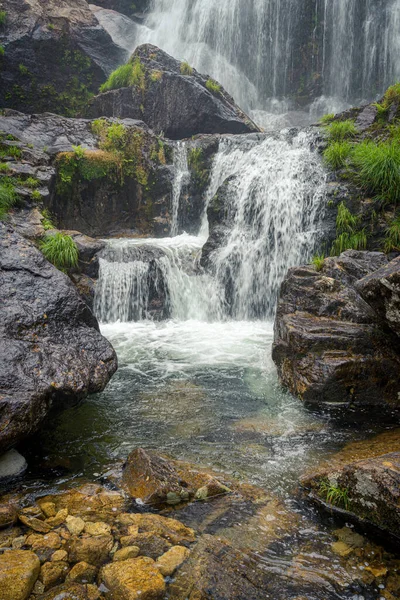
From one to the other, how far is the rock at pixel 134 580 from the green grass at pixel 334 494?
1.46 metres

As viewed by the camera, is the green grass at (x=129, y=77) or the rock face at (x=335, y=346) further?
the green grass at (x=129, y=77)

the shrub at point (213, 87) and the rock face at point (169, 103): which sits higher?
the shrub at point (213, 87)

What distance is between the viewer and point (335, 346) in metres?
5.33

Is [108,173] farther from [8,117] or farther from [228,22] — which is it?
[228,22]

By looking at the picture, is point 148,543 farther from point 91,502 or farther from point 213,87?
point 213,87

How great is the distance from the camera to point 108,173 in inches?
477

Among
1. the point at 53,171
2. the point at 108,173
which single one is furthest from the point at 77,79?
the point at 53,171

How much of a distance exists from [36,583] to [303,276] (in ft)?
17.6

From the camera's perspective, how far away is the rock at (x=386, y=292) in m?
4.34

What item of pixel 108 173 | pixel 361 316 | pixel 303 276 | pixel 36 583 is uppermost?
pixel 108 173

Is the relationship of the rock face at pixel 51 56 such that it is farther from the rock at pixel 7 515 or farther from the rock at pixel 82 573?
the rock at pixel 82 573

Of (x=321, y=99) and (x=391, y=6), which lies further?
(x=321, y=99)

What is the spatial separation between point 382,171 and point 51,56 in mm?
14489

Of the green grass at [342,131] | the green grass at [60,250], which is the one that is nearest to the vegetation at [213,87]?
the green grass at [342,131]
